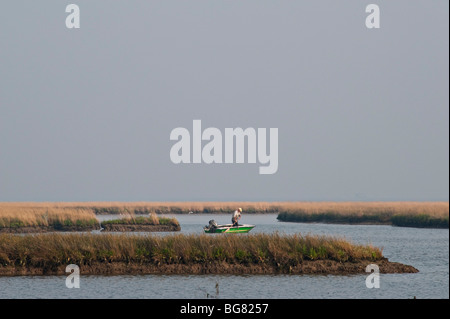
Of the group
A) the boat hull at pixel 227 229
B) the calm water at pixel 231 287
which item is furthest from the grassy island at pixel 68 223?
the calm water at pixel 231 287

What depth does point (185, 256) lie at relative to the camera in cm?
3036

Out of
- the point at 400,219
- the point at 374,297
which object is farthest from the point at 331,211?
the point at 374,297

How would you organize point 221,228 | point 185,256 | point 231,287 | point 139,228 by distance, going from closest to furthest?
point 231,287, point 185,256, point 221,228, point 139,228

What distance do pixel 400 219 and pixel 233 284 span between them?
51891 millimetres

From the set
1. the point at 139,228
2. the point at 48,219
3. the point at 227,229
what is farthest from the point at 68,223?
the point at 227,229

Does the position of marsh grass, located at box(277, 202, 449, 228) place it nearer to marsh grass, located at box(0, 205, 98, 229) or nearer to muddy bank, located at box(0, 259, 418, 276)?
marsh grass, located at box(0, 205, 98, 229)

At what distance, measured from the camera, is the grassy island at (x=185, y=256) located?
29844 millimetres

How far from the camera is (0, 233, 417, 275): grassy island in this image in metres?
29.8

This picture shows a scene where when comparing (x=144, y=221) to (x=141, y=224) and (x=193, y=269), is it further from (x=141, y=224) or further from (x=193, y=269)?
(x=193, y=269)

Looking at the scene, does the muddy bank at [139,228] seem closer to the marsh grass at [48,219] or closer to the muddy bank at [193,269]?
the marsh grass at [48,219]

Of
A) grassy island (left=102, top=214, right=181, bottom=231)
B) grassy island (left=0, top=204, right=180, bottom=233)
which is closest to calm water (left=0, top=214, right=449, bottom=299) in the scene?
grassy island (left=0, top=204, right=180, bottom=233)

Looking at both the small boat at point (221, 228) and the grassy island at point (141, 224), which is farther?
the grassy island at point (141, 224)

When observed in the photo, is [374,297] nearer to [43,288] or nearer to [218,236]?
[218,236]

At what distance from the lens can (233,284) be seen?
27469 mm
